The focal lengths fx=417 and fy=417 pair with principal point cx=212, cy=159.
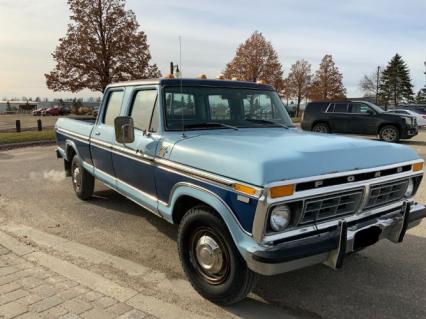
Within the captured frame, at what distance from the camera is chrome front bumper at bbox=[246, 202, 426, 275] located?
9.84 ft

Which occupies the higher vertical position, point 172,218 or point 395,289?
point 172,218

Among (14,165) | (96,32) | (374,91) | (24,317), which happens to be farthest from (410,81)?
(24,317)

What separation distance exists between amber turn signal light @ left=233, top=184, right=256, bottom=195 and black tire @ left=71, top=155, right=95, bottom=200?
161 inches

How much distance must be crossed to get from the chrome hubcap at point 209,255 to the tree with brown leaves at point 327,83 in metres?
46.8

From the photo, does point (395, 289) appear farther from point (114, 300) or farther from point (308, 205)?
point (114, 300)

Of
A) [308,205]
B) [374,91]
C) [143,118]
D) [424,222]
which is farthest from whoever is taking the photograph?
[374,91]

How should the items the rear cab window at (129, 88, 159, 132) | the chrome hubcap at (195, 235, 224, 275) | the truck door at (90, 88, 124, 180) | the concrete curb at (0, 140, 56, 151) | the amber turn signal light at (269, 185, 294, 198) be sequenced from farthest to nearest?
1. the concrete curb at (0, 140, 56, 151)
2. the truck door at (90, 88, 124, 180)
3. the rear cab window at (129, 88, 159, 132)
4. the chrome hubcap at (195, 235, 224, 275)
5. the amber turn signal light at (269, 185, 294, 198)

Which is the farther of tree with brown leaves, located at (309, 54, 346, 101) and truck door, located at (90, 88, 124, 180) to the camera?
tree with brown leaves, located at (309, 54, 346, 101)

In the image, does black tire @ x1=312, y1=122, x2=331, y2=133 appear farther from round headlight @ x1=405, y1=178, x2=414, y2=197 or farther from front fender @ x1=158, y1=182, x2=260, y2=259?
front fender @ x1=158, y1=182, x2=260, y2=259

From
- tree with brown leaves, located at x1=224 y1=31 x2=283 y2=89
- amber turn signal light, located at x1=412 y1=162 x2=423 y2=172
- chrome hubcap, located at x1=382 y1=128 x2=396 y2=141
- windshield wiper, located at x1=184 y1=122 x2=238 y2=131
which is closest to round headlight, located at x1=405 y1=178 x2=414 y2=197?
amber turn signal light, located at x1=412 y1=162 x2=423 y2=172

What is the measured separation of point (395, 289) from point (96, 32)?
840 inches

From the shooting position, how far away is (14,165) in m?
10.6

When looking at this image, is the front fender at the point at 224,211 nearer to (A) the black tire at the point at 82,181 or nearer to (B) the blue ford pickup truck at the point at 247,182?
(B) the blue ford pickup truck at the point at 247,182

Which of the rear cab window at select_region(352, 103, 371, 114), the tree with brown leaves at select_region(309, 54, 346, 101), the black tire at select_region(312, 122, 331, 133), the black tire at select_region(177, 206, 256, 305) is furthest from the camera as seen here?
the tree with brown leaves at select_region(309, 54, 346, 101)
